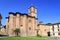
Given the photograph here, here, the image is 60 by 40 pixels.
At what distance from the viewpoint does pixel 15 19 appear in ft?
208

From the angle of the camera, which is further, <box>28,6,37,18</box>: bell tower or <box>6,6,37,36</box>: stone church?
<box>28,6,37,18</box>: bell tower

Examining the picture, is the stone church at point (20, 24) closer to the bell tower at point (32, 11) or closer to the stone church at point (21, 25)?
the stone church at point (21, 25)

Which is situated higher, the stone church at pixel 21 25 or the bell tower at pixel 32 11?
the bell tower at pixel 32 11

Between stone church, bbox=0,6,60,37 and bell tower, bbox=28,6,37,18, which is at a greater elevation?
bell tower, bbox=28,6,37,18

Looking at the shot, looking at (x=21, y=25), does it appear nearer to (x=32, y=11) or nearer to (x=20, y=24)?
(x=20, y=24)

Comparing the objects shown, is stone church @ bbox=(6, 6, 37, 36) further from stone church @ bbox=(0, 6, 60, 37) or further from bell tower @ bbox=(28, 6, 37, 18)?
bell tower @ bbox=(28, 6, 37, 18)

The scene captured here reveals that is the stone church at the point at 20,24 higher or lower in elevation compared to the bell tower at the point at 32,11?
lower

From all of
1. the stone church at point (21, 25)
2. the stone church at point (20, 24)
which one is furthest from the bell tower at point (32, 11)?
the stone church at point (20, 24)

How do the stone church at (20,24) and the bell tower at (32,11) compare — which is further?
the bell tower at (32,11)

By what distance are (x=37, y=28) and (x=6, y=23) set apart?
52.3 ft

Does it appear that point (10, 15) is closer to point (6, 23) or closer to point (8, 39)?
point (6, 23)

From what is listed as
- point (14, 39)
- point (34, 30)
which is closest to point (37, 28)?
point (34, 30)

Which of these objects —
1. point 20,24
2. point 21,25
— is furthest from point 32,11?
point 20,24

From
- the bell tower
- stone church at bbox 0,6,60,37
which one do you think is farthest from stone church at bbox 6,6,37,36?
the bell tower
